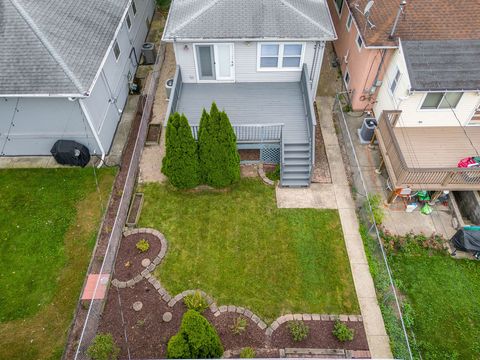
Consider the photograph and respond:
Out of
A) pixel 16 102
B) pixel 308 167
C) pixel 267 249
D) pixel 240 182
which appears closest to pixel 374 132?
pixel 308 167

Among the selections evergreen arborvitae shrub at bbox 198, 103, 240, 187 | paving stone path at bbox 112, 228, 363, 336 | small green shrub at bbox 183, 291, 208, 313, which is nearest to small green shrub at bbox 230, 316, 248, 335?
paving stone path at bbox 112, 228, 363, 336

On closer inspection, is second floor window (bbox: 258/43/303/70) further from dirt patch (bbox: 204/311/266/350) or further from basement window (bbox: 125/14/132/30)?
dirt patch (bbox: 204/311/266/350)

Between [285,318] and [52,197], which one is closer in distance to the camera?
[285,318]

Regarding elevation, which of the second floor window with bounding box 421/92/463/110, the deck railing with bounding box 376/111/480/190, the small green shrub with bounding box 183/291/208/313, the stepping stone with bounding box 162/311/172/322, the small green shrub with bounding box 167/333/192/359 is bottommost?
the small green shrub with bounding box 167/333/192/359

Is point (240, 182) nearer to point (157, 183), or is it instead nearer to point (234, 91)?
point (157, 183)

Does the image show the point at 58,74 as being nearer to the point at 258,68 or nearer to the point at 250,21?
the point at 250,21

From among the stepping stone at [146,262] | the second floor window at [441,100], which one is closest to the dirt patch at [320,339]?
the stepping stone at [146,262]

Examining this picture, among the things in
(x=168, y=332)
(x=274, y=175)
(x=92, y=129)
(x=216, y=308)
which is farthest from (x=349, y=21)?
A: (x=168, y=332)
